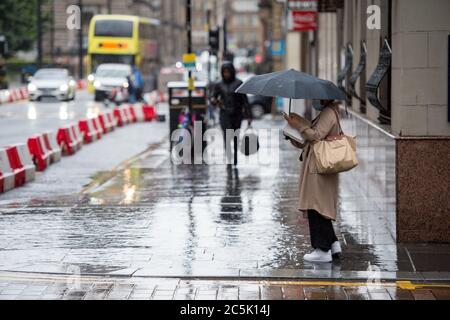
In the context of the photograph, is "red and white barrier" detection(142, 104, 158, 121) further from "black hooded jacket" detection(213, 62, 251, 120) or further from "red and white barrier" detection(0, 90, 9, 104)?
"black hooded jacket" detection(213, 62, 251, 120)

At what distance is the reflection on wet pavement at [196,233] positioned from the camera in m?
10.5

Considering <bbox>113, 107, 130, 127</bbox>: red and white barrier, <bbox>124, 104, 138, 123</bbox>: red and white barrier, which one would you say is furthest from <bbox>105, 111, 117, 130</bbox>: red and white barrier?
<bbox>124, 104, 138, 123</bbox>: red and white barrier

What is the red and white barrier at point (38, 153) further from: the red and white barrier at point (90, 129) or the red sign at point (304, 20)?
the red sign at point (304, 20)

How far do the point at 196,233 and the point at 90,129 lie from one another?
17.0 meters

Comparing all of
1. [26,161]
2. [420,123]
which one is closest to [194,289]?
[420,123]

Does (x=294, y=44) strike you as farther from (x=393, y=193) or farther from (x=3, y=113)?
(x=393, y=193)

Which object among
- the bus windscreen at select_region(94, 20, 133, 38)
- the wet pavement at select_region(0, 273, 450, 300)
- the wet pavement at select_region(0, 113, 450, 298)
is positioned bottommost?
the wet pavement at select_region(0, 273, 450, 300)

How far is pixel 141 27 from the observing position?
202 ft

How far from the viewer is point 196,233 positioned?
41.3 feet

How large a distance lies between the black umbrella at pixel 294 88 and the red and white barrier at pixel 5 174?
22.5 ft

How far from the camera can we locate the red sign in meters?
31.7

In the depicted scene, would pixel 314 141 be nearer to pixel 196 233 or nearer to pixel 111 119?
pixel 196 233

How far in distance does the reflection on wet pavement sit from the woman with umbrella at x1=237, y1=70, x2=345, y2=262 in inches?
11.3

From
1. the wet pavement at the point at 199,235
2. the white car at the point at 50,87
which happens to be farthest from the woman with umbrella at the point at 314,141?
the white car at the point at 50,87
